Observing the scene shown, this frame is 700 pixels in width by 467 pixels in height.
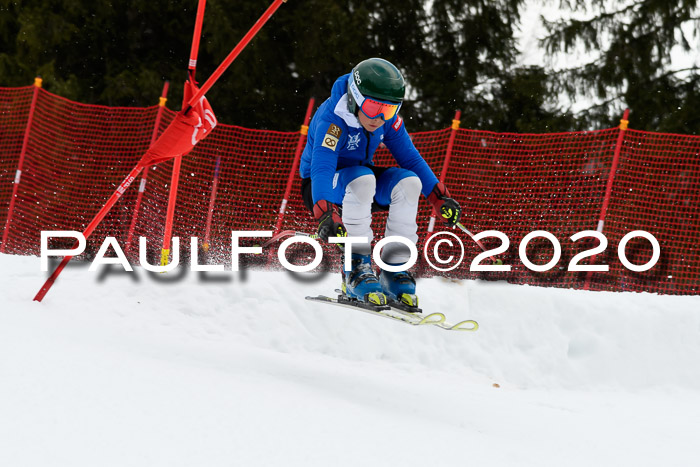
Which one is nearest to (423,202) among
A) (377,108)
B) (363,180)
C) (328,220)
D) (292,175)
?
(292,175)

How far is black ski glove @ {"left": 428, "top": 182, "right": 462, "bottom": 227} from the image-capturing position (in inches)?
205

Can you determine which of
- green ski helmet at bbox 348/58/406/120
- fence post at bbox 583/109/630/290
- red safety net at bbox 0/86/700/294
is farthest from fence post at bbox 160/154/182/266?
fence post at bbox 583/109/630/290

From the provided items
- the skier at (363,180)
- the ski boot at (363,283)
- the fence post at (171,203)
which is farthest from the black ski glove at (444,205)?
the fence post at (171,203)

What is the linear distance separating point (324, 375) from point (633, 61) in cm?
1251

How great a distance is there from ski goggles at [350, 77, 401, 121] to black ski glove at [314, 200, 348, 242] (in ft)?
2.06

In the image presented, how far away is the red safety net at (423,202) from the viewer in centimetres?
909

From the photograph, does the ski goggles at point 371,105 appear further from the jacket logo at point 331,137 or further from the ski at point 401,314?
the ski at point 401,314

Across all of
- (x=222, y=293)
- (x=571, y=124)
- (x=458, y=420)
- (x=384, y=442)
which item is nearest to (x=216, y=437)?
(x=384, y=442)

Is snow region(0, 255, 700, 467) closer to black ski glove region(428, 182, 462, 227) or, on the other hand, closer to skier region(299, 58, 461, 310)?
skier region(299, 58, 461, 310)

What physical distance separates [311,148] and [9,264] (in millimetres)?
2783

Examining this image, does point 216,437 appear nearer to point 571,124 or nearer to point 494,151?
point 494,151

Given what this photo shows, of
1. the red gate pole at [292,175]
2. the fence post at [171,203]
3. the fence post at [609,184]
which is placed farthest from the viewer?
the red gate pole at [292,175]

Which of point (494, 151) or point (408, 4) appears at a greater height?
point (408, 4)

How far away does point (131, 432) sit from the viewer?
10.9 ft
